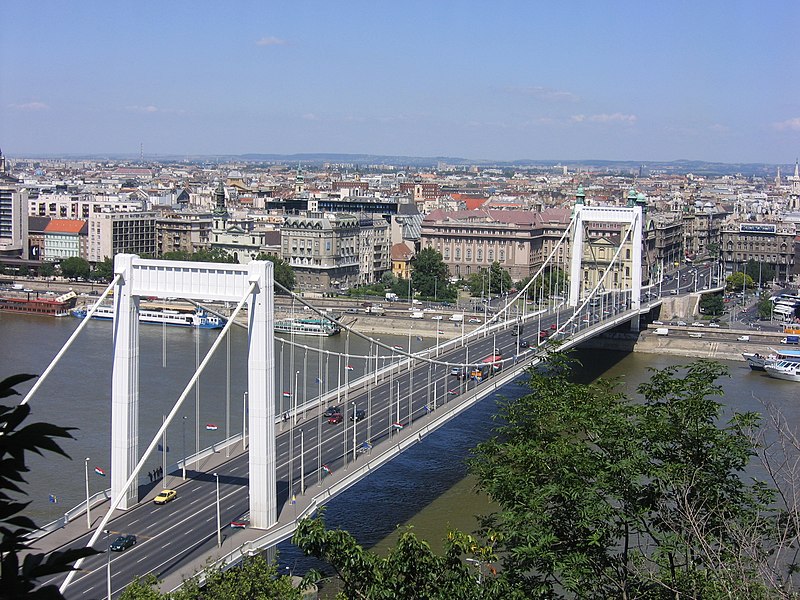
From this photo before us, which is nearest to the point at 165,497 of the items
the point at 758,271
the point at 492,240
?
the point at 492,240

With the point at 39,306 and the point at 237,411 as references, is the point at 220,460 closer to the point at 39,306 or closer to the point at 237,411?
the point at 237,411

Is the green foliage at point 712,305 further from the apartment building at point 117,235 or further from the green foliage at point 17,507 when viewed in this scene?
the green foliage at point 17,507

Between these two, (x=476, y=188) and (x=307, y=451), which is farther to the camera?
(x=476, y=188)

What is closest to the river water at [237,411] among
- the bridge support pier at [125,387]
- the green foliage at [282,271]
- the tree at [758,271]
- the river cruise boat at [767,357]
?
the river cruise boat at [767,357]

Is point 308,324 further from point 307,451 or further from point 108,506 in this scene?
point 108,506

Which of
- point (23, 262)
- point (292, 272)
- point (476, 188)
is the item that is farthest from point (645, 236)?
point (476, 188)
